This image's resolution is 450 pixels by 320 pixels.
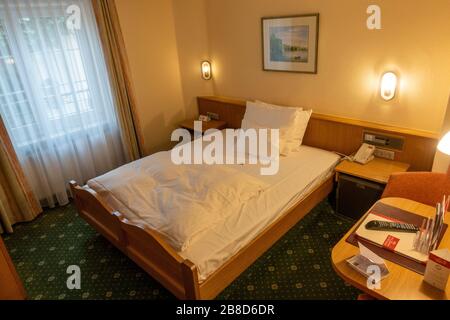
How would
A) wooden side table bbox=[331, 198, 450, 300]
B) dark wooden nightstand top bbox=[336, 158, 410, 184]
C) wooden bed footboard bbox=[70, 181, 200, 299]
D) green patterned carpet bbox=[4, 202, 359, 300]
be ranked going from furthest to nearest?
dark wooden nightstand top bbox=[336, 158, 410, 184] → green patterned carpet bbox=[4, 202, 359, 300] → wooden bed footboard bbox=[70, 181, 200, 299] → wooden side table bbox=[331, 198, 450, 300]

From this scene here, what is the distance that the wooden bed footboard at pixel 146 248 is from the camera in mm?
1754

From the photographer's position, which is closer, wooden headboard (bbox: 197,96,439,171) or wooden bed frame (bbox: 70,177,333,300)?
wooden bed frame (bbox: 70,177,333,300)

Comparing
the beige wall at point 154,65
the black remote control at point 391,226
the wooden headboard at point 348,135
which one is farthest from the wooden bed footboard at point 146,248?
the wooden headboard at point 348,135

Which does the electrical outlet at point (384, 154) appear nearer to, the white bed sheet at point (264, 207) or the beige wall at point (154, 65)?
the white bed sheet at point (264, 207)

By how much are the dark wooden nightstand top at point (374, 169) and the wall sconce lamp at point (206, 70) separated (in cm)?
206

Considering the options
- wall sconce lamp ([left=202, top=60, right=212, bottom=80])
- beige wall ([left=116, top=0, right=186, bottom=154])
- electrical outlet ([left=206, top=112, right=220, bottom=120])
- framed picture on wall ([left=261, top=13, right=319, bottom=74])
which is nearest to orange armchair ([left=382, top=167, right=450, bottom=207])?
framed picture on wall ([left=261, top=13, right=319, bottom=74])

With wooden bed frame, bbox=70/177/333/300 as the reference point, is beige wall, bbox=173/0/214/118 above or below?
above

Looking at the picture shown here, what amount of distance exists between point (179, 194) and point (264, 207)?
0.63 m

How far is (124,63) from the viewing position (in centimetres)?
334

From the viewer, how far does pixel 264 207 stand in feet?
7.39

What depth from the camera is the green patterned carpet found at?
2.15 meters

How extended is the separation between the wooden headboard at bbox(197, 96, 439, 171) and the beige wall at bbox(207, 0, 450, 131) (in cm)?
10

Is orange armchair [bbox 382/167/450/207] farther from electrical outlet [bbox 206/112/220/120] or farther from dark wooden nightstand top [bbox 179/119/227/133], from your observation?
electrical outlet [bbox 206/112/220/120]

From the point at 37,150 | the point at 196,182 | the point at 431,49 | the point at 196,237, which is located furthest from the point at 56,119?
the point at 431,49
